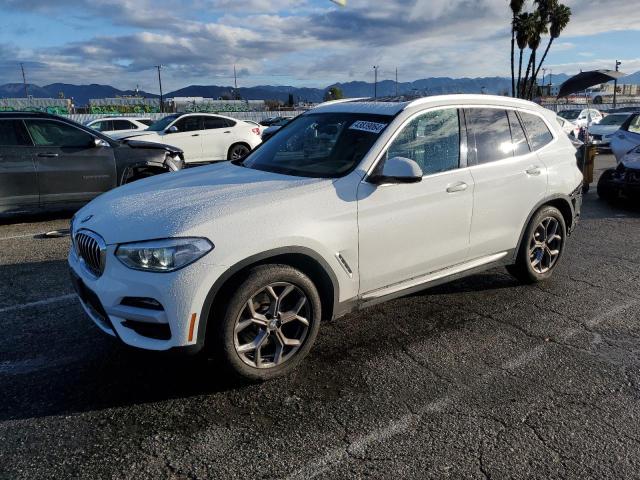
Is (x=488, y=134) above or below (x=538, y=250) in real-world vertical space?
above

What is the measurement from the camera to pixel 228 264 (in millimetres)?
2889

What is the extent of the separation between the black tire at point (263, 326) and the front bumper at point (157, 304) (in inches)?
→ 5.6

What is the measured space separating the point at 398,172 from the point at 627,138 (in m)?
9.01

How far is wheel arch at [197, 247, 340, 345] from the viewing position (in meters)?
2.89

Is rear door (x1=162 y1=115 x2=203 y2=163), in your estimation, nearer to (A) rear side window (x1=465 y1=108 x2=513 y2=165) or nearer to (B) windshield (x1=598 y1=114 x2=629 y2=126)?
(A) rear side window (x1=465 y1=108 x2=513 y2=165)

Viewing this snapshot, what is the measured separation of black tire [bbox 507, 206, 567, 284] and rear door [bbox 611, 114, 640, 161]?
20.6 feet

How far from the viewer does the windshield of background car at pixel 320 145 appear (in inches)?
145

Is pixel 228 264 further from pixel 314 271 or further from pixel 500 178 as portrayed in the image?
pixel 500 178

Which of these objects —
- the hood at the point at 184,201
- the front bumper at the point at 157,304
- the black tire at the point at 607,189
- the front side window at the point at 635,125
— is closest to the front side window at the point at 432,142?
the hood at the point at 184,201

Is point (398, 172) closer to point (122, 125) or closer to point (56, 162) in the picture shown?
point (56, 162)

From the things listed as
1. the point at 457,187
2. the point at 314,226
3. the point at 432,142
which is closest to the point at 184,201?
the point at 314,226

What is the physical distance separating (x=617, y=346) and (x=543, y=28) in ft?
146

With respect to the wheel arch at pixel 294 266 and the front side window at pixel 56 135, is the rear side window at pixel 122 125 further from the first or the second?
the wheel arch at pixel 294 266

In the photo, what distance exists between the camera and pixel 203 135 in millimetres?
14320
